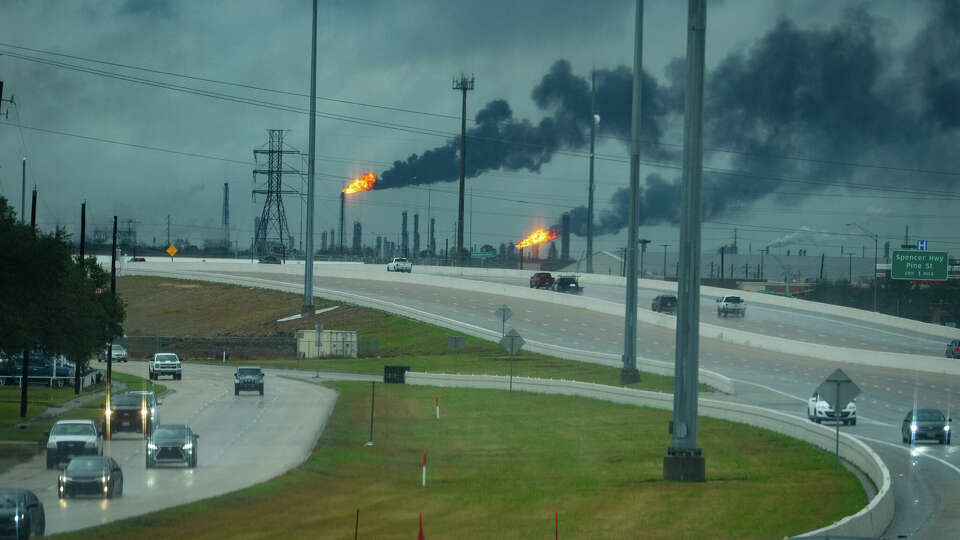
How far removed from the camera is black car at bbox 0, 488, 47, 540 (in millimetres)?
20391

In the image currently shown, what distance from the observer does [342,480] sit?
30953 mm

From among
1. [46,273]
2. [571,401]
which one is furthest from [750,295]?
[46,273]

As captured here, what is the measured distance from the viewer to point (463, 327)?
87.2 m

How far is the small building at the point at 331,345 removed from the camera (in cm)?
8731

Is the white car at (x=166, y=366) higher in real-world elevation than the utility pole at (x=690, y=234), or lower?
lower

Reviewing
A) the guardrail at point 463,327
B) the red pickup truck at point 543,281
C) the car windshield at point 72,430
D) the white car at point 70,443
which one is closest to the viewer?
the white car at point 70,443

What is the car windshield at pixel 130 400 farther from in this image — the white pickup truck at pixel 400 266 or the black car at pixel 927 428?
the white pickup truck at pixel 400 266

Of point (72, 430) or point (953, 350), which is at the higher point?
point (953, 350)

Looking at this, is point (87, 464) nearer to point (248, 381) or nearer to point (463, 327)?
point (248, 381)

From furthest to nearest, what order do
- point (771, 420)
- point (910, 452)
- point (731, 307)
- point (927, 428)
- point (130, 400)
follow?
point (731, 307) < point (130, 400) < point (771, 420) < point (927, 428) < point (910, 452)

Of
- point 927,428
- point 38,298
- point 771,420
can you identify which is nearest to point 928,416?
point 927,428

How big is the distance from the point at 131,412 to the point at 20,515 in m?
23.6

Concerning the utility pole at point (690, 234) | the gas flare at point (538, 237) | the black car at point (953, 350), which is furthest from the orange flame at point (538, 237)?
the utility pole at point (690, 234)

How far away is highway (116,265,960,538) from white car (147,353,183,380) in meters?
24.5
